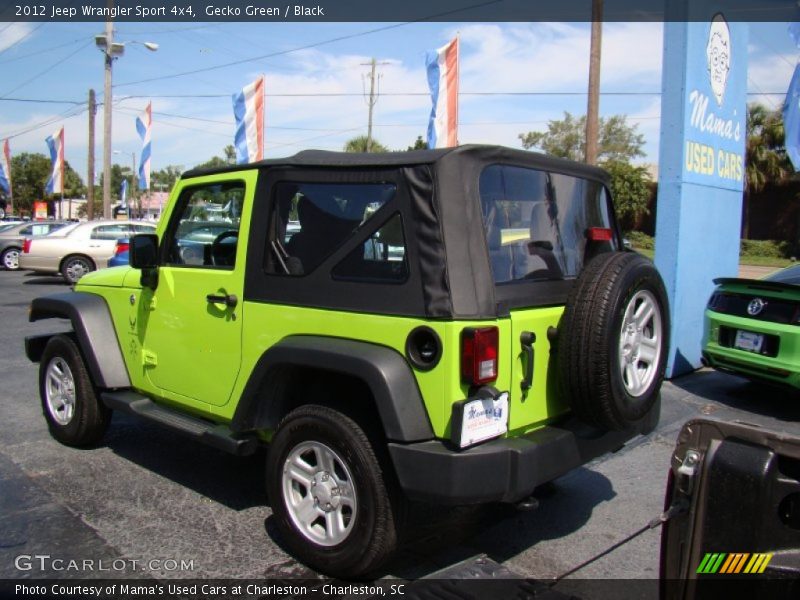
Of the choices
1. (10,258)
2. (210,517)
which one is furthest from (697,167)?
(10,258)

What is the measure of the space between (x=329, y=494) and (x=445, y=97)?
10.9 m

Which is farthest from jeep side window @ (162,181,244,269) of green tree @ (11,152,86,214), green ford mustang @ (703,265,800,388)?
green tree @ (11,152,86,214)

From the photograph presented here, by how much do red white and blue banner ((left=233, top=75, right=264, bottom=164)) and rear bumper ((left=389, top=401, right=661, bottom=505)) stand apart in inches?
538

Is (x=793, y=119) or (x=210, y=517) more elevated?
(x=793, y=119)

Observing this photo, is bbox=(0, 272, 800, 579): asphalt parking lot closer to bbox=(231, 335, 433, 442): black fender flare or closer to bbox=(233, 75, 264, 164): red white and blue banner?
bbox=(231, 335, 433, 442): black fender flare

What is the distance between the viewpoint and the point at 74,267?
15531mm

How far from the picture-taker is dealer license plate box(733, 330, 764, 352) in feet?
19.9

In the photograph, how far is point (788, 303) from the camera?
5.97 m

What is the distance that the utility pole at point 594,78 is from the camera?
1259 centimetres

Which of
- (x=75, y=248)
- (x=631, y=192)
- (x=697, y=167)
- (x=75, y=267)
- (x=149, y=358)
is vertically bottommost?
(x=149, y=358)

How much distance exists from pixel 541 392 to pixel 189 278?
6.83 feet

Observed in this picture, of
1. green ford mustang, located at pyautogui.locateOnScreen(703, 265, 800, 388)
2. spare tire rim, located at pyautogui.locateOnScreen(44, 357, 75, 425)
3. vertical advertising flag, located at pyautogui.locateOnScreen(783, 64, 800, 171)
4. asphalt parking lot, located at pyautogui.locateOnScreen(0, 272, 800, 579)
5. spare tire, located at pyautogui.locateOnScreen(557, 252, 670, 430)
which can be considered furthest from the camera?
vertical advertising flag, located at pyautogui.locateOnScreen(783, 64, 800, 171)

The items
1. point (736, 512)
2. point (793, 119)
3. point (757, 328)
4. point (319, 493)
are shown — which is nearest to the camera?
point (736, 512)

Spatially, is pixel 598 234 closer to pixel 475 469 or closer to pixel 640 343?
pixel 640 343
